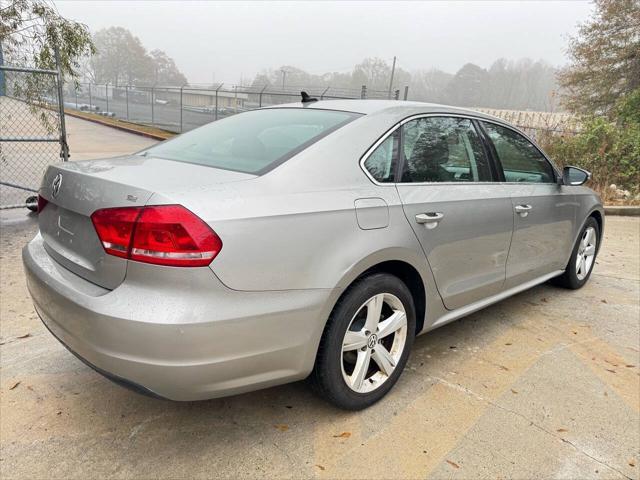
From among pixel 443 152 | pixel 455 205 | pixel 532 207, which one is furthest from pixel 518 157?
pixel 455 205

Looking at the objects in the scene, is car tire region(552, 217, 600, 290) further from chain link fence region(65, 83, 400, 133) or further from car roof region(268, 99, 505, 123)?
chain link fence region(65, 83, 400, 133)

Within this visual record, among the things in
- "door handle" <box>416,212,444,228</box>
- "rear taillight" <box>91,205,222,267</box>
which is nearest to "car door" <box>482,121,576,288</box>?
"door handle" <box>416,212,444,228</box>

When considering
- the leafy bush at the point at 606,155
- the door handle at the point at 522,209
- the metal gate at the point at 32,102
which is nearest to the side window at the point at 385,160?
the door handle at the point at 522,209

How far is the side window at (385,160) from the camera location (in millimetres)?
2477

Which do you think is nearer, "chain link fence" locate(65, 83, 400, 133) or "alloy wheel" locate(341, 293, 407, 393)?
"alloy wheel" locate(341, 293, 407, 393)

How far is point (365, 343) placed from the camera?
2441 mm

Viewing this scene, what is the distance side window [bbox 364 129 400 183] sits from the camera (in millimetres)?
2477

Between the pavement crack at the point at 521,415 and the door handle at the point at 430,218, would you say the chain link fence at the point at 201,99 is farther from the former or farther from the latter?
the pavement crack at the point at 521,415

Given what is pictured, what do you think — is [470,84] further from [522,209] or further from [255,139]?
[255,139]

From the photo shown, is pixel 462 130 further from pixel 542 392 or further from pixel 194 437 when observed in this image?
pixel 194 437

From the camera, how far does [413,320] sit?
106 inches

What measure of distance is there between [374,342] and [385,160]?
0.94 metres

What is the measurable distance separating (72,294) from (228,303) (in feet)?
2.28

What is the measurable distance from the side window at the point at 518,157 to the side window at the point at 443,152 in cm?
24
